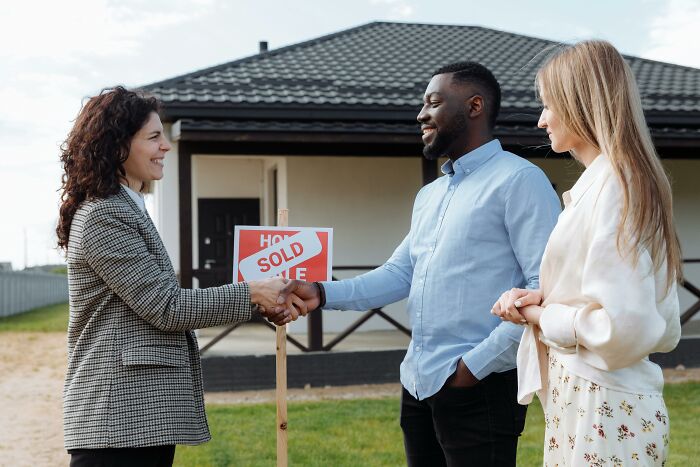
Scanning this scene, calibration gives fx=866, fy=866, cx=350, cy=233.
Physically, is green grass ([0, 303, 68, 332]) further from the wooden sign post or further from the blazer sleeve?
the blazer sleeve

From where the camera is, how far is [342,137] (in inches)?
387

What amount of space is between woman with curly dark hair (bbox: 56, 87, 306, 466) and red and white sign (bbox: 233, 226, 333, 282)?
2.63 ft

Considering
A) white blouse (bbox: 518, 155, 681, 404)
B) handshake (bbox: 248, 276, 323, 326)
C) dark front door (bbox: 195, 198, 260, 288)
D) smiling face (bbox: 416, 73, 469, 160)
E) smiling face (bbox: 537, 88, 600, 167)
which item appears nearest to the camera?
white blouse (bbox: 518, 155, 681, 404)

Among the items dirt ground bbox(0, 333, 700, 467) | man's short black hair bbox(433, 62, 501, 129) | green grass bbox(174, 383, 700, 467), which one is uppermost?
man's short black hair bbox(433, 62, 501, 129)

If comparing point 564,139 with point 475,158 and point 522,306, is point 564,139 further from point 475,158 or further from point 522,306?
point 475,158

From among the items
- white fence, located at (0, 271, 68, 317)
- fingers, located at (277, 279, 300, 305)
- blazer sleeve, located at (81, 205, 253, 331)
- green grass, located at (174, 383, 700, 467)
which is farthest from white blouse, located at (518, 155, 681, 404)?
white fence, located at (0, 271, 68, 317)

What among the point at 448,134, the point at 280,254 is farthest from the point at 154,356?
the point at 448,134

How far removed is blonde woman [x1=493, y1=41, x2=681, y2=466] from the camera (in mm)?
2027

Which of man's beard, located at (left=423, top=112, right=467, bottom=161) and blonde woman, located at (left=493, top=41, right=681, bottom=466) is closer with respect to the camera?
blonde woman, located at (left=493, top=41, right=681, bottom=466)

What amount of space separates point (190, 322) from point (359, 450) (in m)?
3.84

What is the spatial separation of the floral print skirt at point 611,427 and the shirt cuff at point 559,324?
11 centimetres

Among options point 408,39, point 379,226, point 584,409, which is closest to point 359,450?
point 584,409

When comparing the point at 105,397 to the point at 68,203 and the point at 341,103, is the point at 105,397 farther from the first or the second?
the point at 341,103

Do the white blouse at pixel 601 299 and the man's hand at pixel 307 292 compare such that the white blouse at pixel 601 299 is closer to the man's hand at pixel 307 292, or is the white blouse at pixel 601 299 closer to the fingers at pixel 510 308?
the fingers at pixel 510 308
